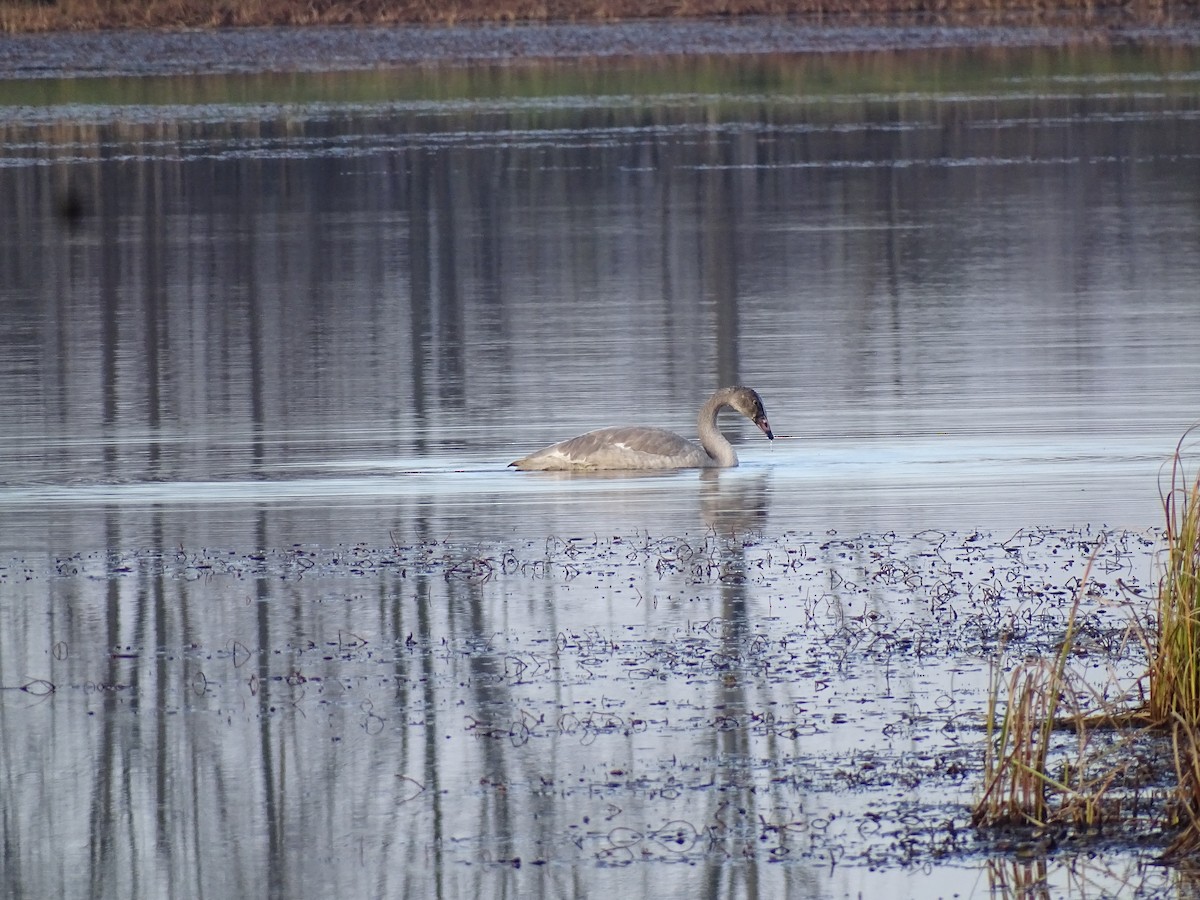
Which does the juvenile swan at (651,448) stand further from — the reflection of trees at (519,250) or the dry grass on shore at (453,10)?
the dry grass on shore at (453,10)

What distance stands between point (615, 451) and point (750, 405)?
1.03 meters

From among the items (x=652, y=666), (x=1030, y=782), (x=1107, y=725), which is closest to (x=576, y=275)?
(x=652, y=666)

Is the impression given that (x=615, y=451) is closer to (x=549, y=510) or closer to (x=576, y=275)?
(x=549, y=510)

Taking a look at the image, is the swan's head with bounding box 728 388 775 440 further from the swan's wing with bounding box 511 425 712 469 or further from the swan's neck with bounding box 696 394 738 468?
the swan's wing with bounding box 511 425 712 469

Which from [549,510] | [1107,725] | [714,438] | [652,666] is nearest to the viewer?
[1107,725]

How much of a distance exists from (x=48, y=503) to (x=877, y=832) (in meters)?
6.93

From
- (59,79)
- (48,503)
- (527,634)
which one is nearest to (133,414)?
(48,503)

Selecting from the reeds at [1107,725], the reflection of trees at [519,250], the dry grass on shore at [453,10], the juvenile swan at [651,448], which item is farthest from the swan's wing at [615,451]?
the dry grass on shore at [453,10]

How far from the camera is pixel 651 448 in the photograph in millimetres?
13828

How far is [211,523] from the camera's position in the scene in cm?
1235

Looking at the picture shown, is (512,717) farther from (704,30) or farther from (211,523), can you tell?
(704,30)

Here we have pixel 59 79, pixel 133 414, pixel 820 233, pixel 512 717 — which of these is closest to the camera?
pixel 512 717

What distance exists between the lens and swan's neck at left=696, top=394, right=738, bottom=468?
14148mm

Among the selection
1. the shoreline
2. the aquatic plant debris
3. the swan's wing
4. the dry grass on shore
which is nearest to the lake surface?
the aquatic plant debris
